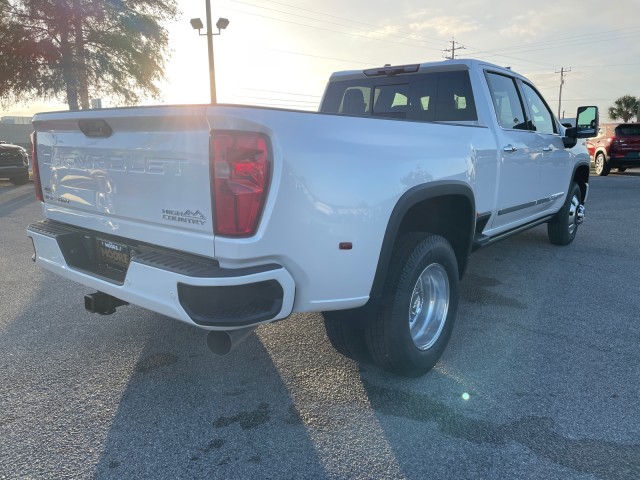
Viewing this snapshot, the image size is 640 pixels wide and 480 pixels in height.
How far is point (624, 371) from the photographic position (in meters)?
3.18

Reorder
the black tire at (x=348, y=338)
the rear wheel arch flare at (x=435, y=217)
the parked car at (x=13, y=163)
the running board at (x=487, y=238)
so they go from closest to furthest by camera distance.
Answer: the rear wheel arch flare at (x=435, y=217)
the black tire at (x=348, y=338)
the running board at (x=487, y=238)
the parked car at (x=13, y=163)

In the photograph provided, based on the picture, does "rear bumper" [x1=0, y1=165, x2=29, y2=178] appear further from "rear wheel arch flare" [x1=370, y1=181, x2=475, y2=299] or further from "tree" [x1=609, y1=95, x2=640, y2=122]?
"tree" [x1=609, y1=95, x2=640, y2=122]

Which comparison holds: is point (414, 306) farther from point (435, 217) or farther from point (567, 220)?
point (567, 220)

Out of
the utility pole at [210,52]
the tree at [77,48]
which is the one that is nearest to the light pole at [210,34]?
the utility pole at [210,52]

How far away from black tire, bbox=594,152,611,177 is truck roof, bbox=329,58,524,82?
608 inches

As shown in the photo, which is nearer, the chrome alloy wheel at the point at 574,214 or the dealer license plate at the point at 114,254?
the dealer license plate at the point at 114,254

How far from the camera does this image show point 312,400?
9.32ft

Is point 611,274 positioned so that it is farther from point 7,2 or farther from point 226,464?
point 7,2

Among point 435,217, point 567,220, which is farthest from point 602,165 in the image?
point 435,217

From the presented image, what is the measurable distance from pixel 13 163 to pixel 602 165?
1953 centimetres

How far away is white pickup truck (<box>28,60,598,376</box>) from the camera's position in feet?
7.05

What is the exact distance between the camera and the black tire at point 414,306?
9.11 ft

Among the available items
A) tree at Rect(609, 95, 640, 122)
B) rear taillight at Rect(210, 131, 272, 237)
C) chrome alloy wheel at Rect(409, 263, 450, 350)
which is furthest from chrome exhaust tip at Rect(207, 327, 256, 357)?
tree at Rect(609, 95, 640, 122)

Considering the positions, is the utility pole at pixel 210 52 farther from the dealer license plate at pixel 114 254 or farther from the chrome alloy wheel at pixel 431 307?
the chrome alloy wheel at pixel 431 307
